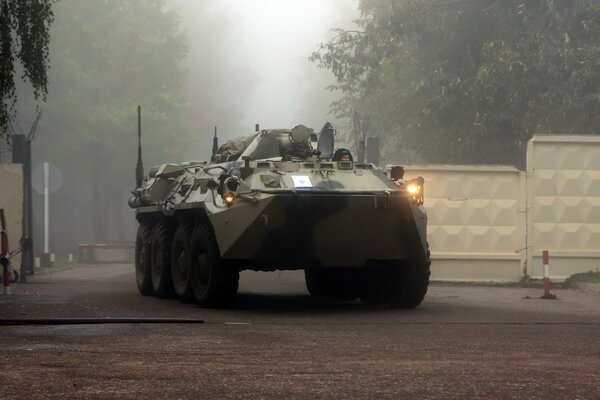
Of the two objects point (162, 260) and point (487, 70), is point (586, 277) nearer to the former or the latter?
point (162, 260)

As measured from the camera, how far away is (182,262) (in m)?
18.2

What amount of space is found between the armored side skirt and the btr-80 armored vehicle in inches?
0.5

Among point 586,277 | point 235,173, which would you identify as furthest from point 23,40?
point 586,277

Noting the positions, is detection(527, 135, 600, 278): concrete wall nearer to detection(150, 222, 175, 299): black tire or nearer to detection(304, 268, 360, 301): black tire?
detection(304, 268, 360, 301): black tire

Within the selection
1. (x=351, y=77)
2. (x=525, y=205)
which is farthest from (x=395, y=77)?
(x=525, y=205)

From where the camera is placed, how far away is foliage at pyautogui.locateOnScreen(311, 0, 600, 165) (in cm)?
3572

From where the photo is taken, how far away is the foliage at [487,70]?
35.7 metres

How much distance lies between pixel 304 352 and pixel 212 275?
5.81 metres

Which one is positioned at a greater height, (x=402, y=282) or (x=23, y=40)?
(x=23, y=40)

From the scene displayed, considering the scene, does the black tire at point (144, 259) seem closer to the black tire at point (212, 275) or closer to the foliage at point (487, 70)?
the black tire at point (212, 275)

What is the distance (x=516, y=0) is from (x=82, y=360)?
30408mm

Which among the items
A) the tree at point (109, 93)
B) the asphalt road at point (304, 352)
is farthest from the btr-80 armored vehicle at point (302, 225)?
the tree at point (109, 93)

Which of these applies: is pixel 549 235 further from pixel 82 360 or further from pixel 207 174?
pixel 82 360

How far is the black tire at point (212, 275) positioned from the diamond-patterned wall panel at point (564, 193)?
10.2m
